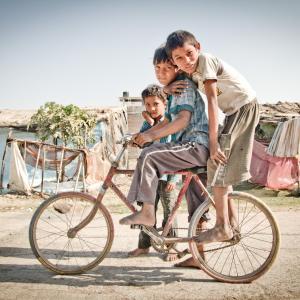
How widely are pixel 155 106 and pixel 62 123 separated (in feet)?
34.1

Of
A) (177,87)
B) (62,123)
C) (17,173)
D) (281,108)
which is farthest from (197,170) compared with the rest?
(281,108)

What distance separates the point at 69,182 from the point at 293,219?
7.45 meters

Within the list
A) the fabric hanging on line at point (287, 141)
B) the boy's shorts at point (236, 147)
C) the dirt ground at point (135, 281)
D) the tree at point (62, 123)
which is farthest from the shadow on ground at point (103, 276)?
the tree at point (62, 123)

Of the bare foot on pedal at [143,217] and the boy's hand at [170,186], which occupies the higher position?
the boy's hand at [170,186]

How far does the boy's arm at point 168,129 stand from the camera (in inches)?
107

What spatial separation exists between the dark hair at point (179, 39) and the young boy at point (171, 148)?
27 centimetres

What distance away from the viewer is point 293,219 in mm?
5082

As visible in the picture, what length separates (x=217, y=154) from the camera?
2652mm

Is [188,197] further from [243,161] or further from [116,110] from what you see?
[116,110]

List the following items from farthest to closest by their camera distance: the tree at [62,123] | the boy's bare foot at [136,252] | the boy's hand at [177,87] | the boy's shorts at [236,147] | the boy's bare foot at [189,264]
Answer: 1. the tree at [62,123]
2. the boy's bare foot at [136,252]
3. the boy's bare foot at [189,264]
4. the boy's hand at [177,87]
5. the boy's shorts at [236,147]

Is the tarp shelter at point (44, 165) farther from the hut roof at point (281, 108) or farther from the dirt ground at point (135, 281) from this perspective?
the hut roof at point (281, 108)

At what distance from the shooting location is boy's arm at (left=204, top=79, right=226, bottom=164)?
2.58 meters

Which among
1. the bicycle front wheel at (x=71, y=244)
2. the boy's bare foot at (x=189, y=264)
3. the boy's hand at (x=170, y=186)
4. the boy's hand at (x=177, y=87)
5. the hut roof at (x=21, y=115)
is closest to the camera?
the boy's hand at (x=177, y=87)

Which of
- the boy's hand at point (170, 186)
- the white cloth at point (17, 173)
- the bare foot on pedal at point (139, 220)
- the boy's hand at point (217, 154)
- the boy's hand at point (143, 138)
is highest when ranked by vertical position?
the boy's hand at point (143, 138)
